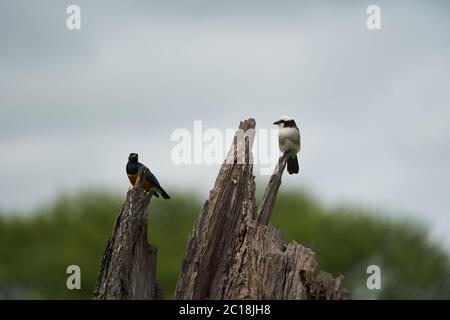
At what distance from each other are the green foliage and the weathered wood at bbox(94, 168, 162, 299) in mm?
40027

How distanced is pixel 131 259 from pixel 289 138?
714 centimetres

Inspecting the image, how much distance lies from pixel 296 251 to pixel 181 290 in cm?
Answer: 228

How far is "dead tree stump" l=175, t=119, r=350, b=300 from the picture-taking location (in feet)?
57.2

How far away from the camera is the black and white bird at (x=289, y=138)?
2381 centimetres

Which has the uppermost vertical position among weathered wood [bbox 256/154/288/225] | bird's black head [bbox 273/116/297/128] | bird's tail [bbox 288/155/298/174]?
bird's black head [bbox 273/116/297/128]

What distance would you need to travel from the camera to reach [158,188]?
21938mm

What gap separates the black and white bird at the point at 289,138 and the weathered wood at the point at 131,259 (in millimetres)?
6441

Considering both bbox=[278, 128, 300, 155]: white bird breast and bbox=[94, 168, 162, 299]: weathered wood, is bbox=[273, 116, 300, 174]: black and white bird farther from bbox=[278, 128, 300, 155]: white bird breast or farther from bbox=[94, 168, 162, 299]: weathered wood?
bbox=[94, 168, 162, 299]: weathered wood

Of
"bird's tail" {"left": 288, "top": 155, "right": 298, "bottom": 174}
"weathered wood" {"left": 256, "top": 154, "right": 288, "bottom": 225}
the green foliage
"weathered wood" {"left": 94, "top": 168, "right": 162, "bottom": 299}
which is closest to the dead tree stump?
"weathered wood" {"left": 256, "top": 154, "right": 288, "bottom": 225}

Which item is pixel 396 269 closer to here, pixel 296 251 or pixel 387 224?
pixel 387 224

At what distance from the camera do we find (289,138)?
78.3 feet

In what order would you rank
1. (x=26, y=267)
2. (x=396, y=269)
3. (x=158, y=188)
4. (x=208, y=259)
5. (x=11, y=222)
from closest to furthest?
(x=208, y=259), (x=158, y=188), (x=396, y=269), (x=26, y=267), (x=11, y=222)
